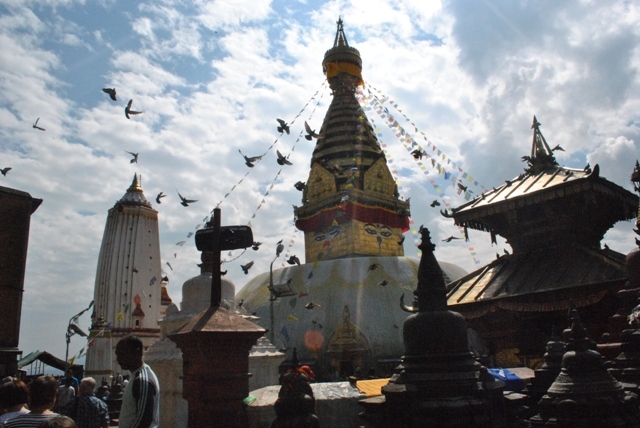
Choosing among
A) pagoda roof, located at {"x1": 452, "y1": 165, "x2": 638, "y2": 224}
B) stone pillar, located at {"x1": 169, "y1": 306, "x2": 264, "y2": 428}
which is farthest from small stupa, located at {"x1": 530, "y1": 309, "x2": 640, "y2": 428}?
pagoda roof, located at {"x1": 452, "y1": 165, "x2": 638, "y2": 224}

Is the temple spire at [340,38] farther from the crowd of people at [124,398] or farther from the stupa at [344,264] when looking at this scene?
the crowd of people at [124,398]

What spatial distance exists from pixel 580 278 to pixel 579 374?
625 centimetres

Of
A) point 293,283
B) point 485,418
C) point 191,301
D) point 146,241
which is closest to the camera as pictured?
point 485,418

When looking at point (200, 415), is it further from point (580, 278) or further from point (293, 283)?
point (293, 283)

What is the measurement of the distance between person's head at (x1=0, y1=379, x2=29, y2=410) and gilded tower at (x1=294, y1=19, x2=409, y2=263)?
929 inches

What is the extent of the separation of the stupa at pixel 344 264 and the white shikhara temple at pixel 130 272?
21.0 feet

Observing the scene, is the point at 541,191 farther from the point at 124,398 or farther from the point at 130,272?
the point at 130,272

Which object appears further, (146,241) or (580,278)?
(146,241)

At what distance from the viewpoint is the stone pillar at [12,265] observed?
15.0 feet

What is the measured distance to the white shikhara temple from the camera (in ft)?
96.8

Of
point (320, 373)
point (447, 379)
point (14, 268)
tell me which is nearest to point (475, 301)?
point (447, 379)

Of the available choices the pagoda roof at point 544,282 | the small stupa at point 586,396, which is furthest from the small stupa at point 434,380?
the pagoda roof at point 544,282

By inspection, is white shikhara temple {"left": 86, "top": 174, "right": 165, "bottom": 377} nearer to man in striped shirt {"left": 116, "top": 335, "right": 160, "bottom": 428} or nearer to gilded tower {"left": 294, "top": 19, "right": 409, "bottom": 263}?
gilded tower {"left": 294, "top": 19, "right": 409, "bottom": 263}

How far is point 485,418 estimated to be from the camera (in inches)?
161
